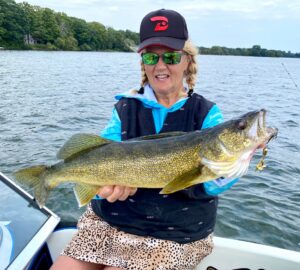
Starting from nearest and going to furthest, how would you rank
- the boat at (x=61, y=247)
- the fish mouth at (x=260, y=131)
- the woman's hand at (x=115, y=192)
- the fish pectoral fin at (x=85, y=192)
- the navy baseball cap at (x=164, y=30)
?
1. the fish mouth at (x=260, y=131)
2. the woman's hand at (x=115, y=192)
3. the fish pectoral fin at (x=85, y=192)
4. the navy baseball cap at (x=164, y=30)
5. the boat at (x=61, y=247)

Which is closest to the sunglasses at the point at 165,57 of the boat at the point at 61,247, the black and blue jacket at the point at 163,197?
the black and blue jacket at the point at 163,197

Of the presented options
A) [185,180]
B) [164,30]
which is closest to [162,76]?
[164,30]

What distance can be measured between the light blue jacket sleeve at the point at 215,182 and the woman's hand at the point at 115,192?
0.63 meters

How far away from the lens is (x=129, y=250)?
350 centimetres

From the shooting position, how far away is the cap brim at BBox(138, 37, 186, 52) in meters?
3.62

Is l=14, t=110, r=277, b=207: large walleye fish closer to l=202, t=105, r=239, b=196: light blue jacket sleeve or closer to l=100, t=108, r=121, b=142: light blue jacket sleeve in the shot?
l=202, t=105, r=239, b=196: light blue jacket sleeve

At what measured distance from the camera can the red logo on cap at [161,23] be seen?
3705 millimetres

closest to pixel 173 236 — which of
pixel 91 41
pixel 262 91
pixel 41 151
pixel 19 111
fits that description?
pixel 41 151

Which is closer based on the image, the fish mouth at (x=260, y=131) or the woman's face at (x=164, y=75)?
the fish mouth at (x=260, y=131)

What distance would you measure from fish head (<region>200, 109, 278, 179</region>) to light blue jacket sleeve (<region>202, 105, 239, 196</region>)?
24cm

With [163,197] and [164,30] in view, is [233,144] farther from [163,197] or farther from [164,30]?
[164,30]

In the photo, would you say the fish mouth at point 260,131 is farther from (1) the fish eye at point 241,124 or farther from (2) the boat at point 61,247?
(2) the boat at point 61,247

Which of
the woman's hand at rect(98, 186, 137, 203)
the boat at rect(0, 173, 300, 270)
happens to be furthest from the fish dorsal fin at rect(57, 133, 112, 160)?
the boat at rect(0, 173, 300, 270)

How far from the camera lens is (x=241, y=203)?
7688mm
